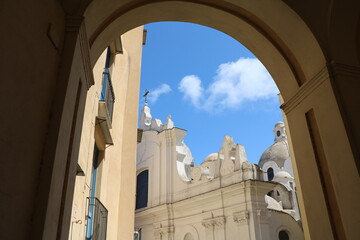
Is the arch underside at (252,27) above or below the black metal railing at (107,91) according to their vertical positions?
below

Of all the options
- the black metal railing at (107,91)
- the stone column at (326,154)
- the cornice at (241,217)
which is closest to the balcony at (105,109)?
the black metal railing at (107,91)

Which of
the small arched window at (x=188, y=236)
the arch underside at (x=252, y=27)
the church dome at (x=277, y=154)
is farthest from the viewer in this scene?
the church dome at (x=277, y=154)

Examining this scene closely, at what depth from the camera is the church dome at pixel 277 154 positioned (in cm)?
3672

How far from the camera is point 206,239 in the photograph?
1898cm

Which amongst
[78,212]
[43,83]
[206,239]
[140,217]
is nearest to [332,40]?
[43,83]

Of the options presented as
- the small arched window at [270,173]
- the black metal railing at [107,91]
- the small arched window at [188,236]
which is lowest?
the small arched window at [188,236]

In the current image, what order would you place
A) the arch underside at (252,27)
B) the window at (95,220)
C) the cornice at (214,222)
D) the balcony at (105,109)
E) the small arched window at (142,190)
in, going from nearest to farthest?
the arch underside at (252,27)
the window at (95,220)
the balcony at (105,109)
the cornice at (214,222)
the small arched window at (142,190)

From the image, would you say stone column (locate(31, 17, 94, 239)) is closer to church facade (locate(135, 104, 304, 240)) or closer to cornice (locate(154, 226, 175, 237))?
church facade (locate(135, 104, 304, 240))

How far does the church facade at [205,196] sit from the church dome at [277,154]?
1265 centimetres

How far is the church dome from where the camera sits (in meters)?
36.7

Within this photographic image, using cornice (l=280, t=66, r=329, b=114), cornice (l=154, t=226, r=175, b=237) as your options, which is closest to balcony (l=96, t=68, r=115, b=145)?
cornice (l=280, t=66, r=329, b=114)

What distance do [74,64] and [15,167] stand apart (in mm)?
1167

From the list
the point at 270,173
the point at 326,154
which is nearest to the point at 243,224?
the point at 326,154

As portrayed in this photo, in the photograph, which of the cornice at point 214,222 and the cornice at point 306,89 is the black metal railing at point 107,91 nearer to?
the cornice at point 306,89
